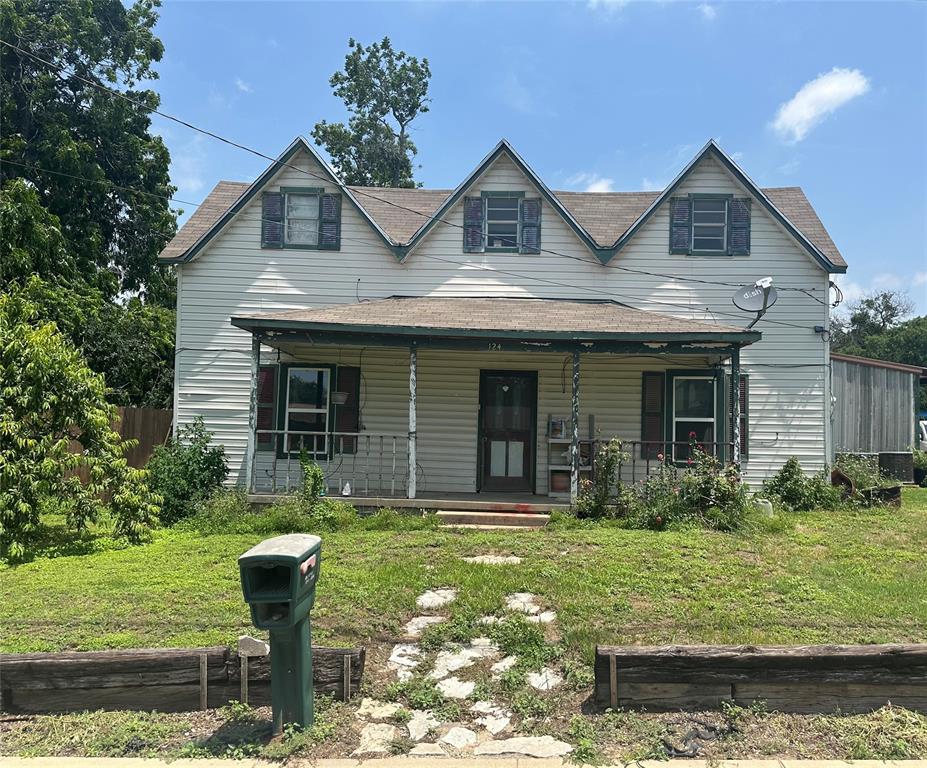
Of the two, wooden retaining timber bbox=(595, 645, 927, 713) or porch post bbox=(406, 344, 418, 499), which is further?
porch post bbox=(406, 344, 418, 499)

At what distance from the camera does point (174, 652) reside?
4117 mm

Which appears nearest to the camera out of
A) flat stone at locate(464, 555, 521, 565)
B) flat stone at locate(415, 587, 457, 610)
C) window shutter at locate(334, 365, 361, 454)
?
flat stone at locate(415, 587, 457, 610)

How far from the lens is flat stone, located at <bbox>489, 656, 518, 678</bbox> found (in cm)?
462

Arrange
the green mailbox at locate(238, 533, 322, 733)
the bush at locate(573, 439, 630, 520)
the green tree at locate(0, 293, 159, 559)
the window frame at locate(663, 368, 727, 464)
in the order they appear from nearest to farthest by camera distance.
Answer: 1. the green mailbox at locate(238, 533, 322, 733)
2. the green tree at locate(0, 293, 159, 559)
3. the bush at locate(573, 439, 630, 520)
4. the window frame at locate(663, 368, 727, 464)

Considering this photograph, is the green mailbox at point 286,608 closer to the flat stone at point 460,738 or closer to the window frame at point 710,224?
the flat stone at point 460,738

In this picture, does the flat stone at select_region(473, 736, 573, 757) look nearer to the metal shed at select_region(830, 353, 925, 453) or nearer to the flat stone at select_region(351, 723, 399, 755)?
the flat stone at select_region(351, 723, 399, 755)

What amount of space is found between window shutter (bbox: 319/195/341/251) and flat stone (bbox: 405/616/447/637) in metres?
9.31

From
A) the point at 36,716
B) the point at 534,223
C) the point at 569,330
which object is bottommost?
the point at 36,716

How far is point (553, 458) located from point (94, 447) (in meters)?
7.31

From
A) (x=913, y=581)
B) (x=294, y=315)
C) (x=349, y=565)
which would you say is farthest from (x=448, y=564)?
(x=294, y=315)

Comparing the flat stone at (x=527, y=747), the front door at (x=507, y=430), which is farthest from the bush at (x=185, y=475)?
the flat stone at (x=527, y=747)

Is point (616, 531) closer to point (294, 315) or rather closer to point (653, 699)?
point (653, 699)

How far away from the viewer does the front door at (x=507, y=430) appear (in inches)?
491

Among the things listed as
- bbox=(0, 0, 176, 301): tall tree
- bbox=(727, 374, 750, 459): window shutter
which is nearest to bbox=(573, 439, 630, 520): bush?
bbox=(727, 374, 750, 459): window shutter
